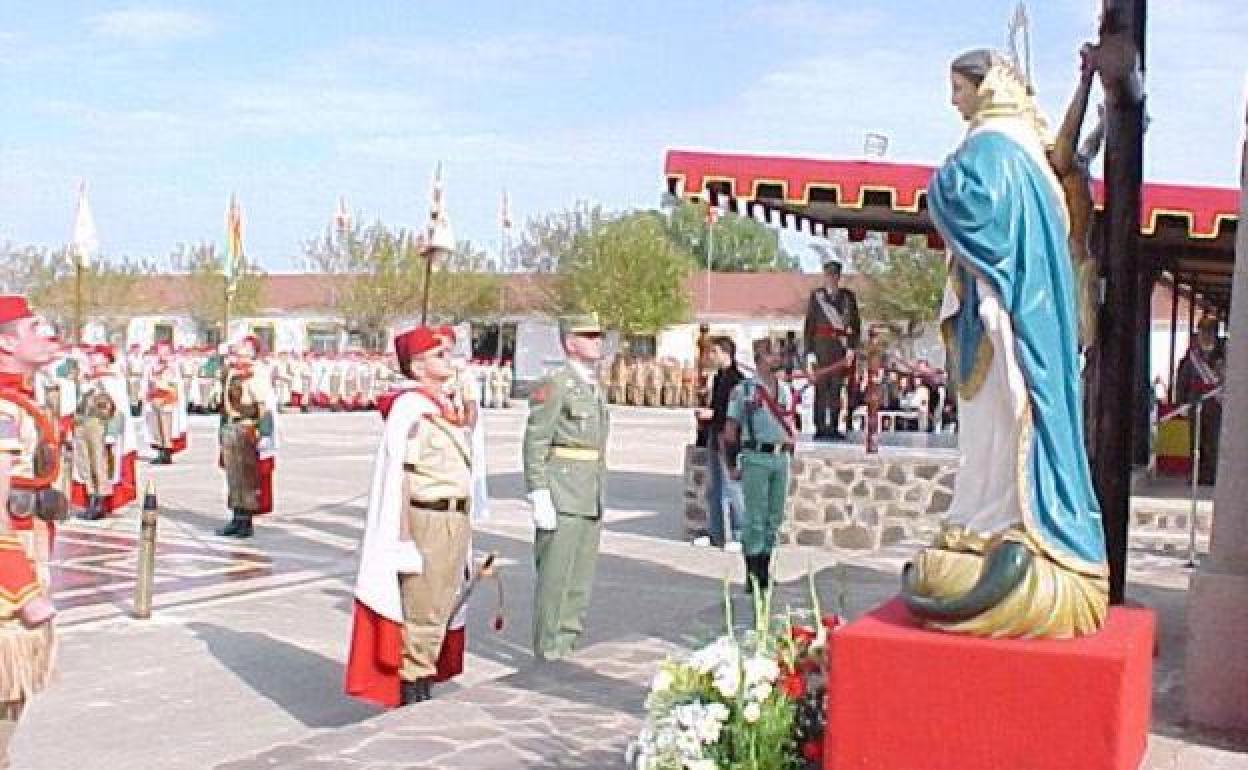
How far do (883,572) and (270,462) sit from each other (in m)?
5.99

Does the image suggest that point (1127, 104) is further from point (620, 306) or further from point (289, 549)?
point (620, 306)

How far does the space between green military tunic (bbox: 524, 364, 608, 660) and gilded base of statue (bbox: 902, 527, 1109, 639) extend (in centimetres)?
408

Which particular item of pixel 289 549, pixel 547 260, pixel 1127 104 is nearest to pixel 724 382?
pixel 289 549

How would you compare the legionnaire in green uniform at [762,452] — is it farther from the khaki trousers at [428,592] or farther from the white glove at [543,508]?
the khaki trousers at [428,592]

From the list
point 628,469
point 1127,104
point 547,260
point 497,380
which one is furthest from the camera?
point 547,260

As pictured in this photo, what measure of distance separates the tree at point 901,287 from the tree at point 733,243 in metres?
42.5

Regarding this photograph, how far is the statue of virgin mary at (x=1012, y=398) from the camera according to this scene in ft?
15.7

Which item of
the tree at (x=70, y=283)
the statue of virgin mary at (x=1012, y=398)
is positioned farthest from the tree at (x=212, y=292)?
the statue of virgin mary at (x=1012, y=398)

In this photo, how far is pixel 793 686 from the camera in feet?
17.0

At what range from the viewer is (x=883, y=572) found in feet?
41.9

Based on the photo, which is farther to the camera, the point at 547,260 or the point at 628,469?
the point at 547,260

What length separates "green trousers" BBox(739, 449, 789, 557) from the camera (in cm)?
1171

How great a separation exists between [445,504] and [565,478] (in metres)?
1.11

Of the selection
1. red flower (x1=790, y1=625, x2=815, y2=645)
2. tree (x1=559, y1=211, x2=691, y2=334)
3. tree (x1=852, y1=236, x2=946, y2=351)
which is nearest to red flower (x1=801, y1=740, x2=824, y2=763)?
red flower (x1=790, y1=625, x2=815, y2=645)
